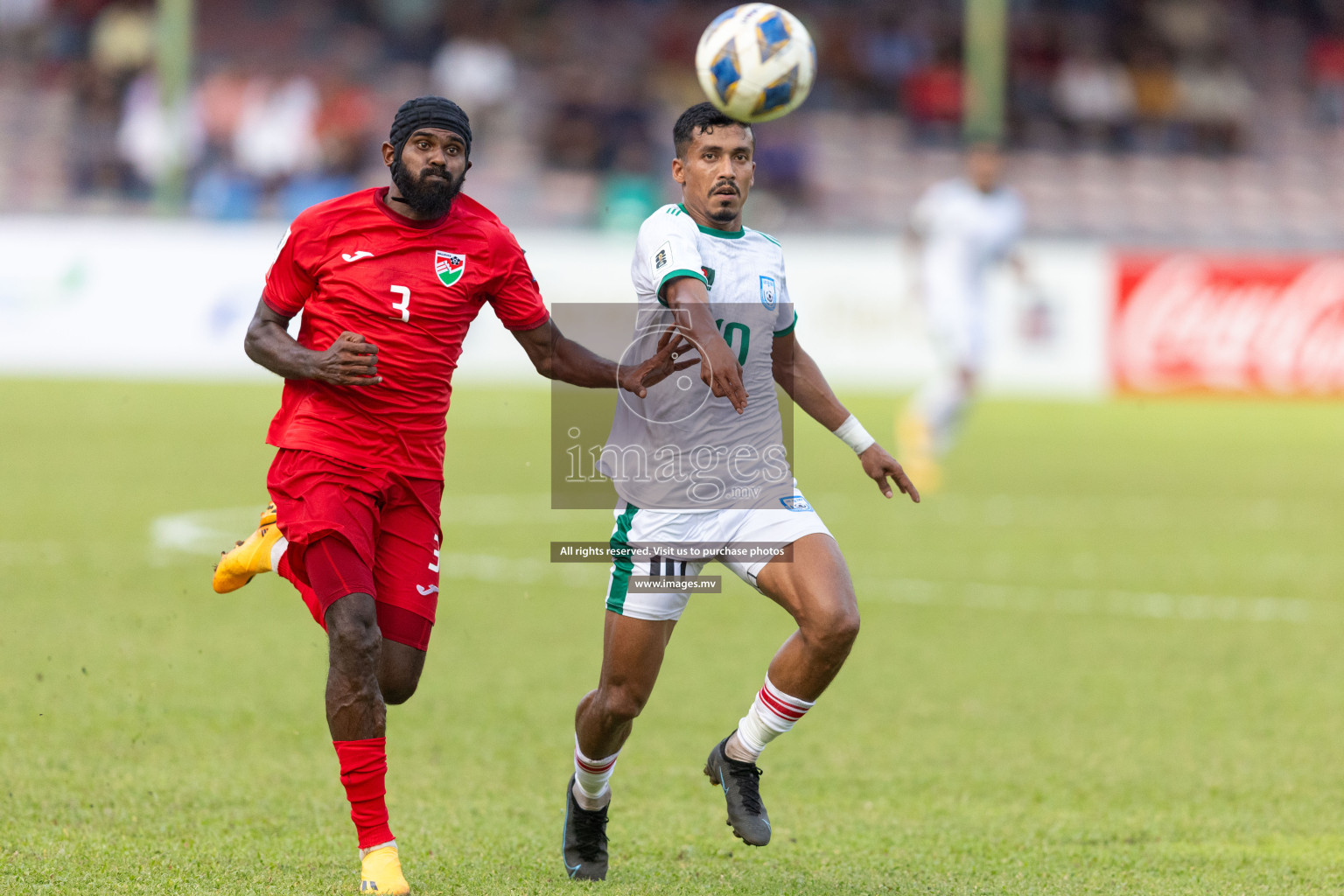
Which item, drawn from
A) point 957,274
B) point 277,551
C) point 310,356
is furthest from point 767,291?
point 957,274

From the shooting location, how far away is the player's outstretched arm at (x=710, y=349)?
4.88 m

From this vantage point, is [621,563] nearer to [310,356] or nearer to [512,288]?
[512,288]

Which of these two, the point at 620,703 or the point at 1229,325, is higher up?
the point at 1229,325

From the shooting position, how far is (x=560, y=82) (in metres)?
27.9

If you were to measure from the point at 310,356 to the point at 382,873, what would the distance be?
4.94ft

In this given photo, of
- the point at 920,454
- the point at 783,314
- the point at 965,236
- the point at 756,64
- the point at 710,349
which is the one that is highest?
the point at 965,236

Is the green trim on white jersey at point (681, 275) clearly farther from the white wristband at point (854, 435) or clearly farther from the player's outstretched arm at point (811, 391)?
the white wristband at point (854, 435)

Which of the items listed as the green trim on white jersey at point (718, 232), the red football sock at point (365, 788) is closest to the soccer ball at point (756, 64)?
the green trim on white jersey at point (718, 232)

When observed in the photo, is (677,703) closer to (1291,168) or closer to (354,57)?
(354,57)

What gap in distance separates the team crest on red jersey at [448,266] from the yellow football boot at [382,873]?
170cm

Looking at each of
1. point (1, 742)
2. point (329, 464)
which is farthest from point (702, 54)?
point (1, 742)

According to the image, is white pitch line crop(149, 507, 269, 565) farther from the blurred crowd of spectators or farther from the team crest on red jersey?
the blurred crowd of spectators

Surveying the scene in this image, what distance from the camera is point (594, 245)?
22.9 m

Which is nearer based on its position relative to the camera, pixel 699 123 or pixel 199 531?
pixel 699 123
